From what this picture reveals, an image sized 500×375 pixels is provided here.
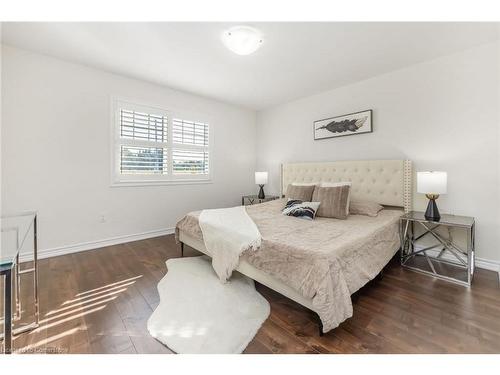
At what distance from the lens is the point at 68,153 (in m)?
2.84

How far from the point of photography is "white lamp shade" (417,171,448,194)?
2.22 m

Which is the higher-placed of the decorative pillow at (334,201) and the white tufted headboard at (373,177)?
the white tufted headboard at (373,177)

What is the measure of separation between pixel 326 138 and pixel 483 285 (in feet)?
8.31

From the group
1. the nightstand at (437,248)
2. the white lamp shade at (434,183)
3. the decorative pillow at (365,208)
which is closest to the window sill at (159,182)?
the decorative pillow at (365,208)

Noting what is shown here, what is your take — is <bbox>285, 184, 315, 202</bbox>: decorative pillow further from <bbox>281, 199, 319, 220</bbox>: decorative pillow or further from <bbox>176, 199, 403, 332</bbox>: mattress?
<bbox>176, 199, 403, 332</bbox>: mattress

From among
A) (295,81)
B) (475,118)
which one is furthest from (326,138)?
(475,118)

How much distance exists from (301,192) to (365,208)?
0.83 metres

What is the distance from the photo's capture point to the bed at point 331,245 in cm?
Result: 139

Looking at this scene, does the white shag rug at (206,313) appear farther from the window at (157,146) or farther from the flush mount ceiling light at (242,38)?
the flush mount ceiling light at (242,38)

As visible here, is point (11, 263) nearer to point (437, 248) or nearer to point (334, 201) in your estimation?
point (334, 201)

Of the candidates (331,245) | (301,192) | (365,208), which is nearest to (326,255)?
(331,245)

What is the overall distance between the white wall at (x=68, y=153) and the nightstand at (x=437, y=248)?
342cm
